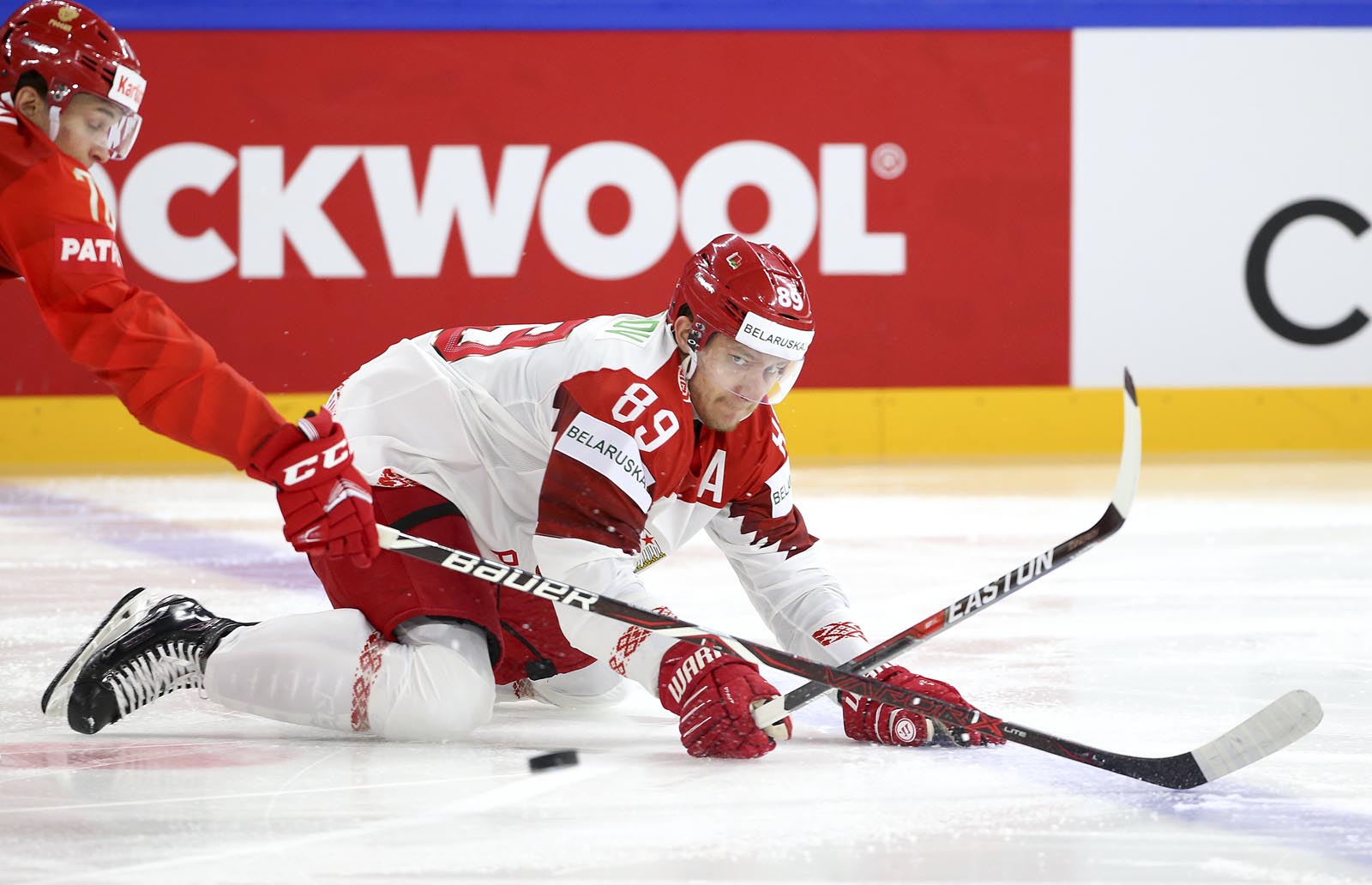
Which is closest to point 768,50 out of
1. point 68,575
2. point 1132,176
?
point 1132,176

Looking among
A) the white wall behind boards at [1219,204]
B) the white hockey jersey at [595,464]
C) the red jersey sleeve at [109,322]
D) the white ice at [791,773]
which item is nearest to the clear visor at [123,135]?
the red jersey sleeve at [109,322]

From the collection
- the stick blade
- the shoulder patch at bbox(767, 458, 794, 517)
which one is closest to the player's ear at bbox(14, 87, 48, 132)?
Result: the shoulder patch at bbox(767, 458, 794, 517)

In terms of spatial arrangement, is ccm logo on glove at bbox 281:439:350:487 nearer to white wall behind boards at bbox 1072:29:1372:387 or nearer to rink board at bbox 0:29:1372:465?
rink board at bbox 0:29:1372:465

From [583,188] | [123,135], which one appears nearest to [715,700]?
[123,135]

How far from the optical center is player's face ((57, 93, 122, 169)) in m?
2.15

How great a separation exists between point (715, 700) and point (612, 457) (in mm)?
374

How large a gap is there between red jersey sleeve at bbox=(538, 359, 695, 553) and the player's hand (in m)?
0.43

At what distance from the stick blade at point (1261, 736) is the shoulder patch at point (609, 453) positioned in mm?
858

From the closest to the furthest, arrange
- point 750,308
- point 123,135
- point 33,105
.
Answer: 1. point 33,105
2. point 123,135
3. point 750,308

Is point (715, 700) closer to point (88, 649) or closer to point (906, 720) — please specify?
point (906, 720)

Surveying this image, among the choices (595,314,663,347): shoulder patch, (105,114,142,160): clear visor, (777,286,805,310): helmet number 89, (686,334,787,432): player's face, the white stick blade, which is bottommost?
the white stick blade

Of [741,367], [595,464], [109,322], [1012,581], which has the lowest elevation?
[1012,581]

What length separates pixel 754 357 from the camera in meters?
2.39

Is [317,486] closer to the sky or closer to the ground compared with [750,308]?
closer to the ground
